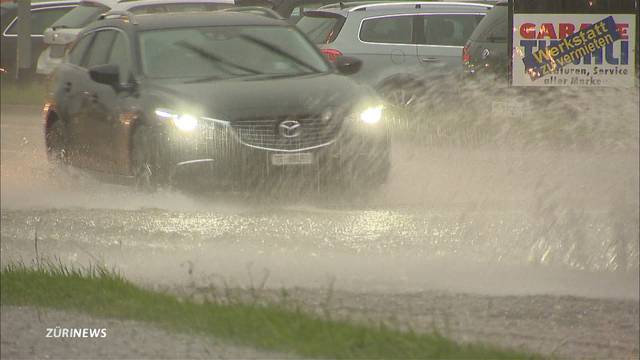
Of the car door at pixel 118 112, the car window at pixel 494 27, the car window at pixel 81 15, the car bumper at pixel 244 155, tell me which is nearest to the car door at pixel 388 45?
the car window at pixel 494 27

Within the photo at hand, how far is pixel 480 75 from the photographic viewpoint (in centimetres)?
1422

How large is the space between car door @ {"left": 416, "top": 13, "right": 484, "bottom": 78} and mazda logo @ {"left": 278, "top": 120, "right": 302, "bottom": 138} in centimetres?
488

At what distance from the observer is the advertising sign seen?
1080cm

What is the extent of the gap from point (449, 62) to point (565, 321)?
330 inches

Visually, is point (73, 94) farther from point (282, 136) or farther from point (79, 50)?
point (282, 136)

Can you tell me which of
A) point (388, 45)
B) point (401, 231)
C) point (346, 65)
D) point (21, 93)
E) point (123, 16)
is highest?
point (123, 16)

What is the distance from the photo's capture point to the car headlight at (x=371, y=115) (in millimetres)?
10562

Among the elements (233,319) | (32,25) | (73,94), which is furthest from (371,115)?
(32,25)

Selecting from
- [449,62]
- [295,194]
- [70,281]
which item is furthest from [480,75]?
[70,281]

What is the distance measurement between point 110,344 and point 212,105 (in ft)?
13.9

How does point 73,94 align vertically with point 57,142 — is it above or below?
above

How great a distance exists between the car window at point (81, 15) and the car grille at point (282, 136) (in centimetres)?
613

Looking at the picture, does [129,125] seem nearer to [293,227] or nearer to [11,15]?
[293,227]

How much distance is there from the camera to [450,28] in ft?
50.7
